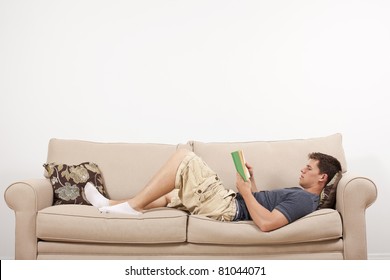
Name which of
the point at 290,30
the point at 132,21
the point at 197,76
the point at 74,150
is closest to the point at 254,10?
the point at 290,30

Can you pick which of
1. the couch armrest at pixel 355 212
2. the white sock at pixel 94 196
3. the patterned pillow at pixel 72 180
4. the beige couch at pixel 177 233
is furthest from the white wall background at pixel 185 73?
the couch armrest at pixel 355 212

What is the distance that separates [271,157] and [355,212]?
2.48 ft

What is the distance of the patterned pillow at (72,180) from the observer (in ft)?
11.5

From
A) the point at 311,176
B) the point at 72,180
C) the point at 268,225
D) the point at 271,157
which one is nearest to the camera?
the point at 268,225

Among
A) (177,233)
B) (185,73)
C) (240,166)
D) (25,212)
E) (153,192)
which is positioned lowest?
(177,233)

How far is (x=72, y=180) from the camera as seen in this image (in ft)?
11.7

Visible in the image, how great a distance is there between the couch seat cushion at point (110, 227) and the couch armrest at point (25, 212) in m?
0.07

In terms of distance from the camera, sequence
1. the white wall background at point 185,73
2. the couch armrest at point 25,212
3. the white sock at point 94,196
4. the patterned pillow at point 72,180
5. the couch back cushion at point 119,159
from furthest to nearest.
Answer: the white wall background at point 185,73, the couch back cushion at point 119,159, the patterned pillow at point 72,180, the white sock at point 94,196, the couch armrest at point 25,212

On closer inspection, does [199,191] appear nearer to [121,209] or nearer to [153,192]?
[153,192]

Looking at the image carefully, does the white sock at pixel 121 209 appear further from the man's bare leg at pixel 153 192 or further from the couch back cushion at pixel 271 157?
the couch back cushion at pixel 271 157

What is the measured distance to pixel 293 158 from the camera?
3.65 meters

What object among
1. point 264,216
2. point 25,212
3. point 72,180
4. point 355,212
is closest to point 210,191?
point 264,216

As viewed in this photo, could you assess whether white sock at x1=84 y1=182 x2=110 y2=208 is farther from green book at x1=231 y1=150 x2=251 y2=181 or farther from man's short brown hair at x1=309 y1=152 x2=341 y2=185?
man's short brown hair at x1=309 y1=152 x2=341 y2=185
